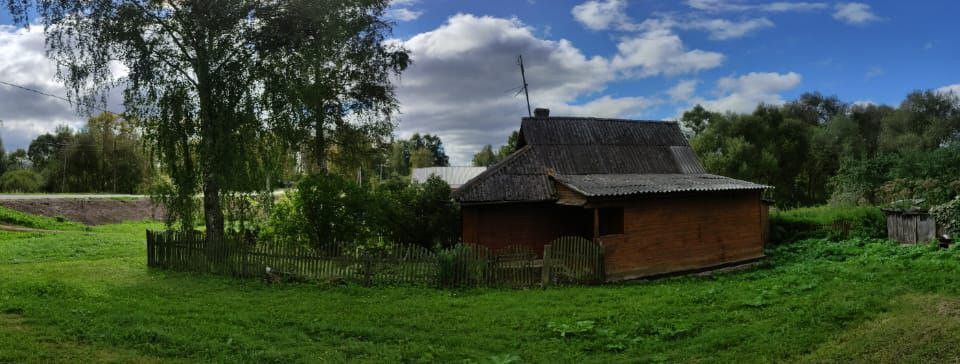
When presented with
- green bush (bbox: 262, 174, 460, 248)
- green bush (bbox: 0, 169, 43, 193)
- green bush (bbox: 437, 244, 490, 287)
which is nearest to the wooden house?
green bush (bbox: 262, 174, 460, 248)

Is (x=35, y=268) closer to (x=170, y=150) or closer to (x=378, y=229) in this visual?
(x=170, y=150)

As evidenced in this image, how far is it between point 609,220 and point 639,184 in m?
A: 3.08

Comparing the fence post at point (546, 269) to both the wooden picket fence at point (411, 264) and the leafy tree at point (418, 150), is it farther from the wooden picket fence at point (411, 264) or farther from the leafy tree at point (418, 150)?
the leafy tree at point (418, 150)

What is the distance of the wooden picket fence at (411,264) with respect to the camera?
1448cm

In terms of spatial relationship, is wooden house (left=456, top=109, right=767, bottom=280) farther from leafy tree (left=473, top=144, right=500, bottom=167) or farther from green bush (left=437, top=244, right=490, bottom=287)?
leafy tree (left=473, top=144, right=500, bottom=167)

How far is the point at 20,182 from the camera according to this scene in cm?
5900

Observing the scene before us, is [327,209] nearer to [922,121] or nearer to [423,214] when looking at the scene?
[423,214]

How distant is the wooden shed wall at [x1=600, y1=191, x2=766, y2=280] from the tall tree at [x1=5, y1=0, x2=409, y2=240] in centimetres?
1110

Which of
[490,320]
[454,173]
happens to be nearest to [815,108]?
[454,173]

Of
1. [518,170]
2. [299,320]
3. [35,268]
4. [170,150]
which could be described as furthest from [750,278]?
[35,268]

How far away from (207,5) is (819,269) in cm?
1947

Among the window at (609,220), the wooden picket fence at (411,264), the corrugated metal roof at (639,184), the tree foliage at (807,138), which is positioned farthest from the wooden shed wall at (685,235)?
the tree foliage at (807,138)

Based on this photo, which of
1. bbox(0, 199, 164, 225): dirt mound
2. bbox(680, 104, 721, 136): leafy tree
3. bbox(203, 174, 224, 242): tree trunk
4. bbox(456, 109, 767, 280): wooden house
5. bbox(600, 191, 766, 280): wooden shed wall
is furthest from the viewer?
→ bbox(680, 104, 721, 136): leafy tree

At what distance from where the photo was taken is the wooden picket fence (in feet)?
47.5
